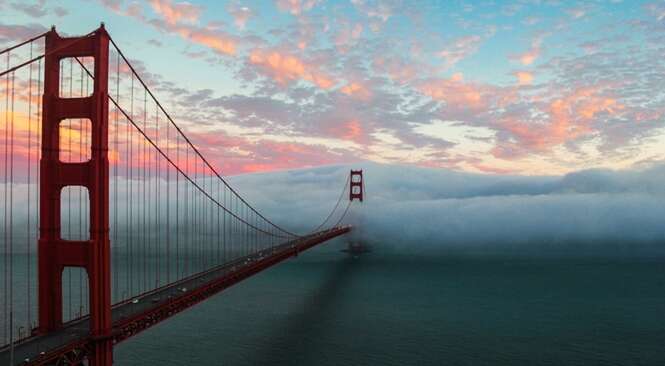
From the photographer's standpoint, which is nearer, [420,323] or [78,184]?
[78,184]

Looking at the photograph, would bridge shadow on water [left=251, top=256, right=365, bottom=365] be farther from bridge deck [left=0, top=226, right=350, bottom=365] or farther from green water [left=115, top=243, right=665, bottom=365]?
bridge deck [left=0, top=226, right=350, bottom=365]

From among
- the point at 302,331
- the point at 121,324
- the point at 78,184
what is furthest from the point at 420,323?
the point at 78,184

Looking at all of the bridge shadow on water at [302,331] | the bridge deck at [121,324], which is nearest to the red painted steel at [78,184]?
the bridge deck at [121,324]

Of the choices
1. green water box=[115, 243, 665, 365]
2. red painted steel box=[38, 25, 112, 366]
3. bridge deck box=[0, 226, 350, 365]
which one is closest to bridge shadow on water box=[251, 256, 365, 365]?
green water box=[115, 243, 665, 365]

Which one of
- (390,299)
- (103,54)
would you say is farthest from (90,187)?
(390,299)

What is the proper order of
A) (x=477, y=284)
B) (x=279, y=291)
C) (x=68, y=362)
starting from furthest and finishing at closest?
(x=477, y=284)
(x=279, y=291)
(x=68, y=362)

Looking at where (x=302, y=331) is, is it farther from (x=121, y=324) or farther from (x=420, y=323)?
(x=121, y=324)

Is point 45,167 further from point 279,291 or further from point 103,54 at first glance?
point 279,291
